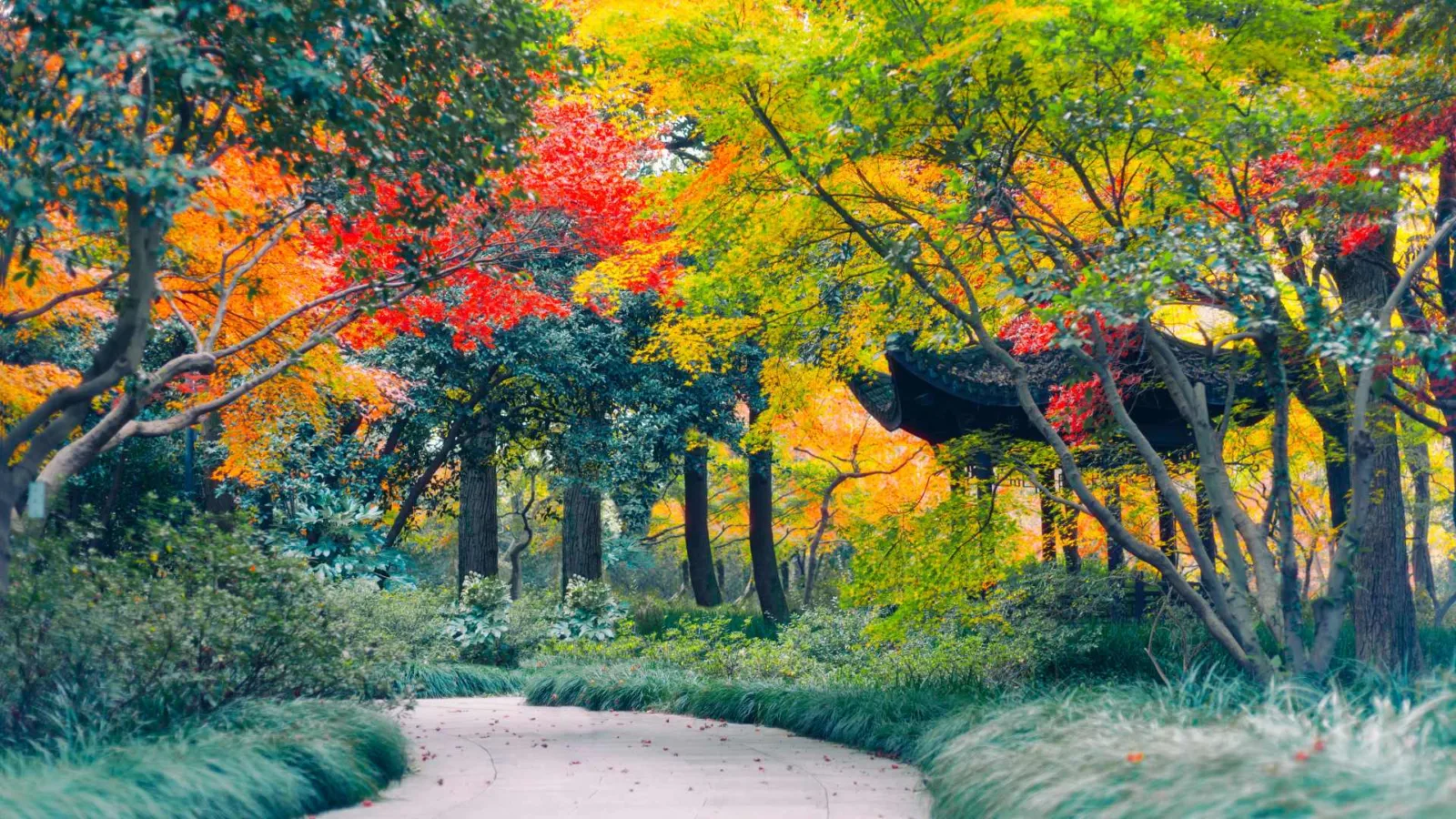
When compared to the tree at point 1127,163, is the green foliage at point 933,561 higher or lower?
lower

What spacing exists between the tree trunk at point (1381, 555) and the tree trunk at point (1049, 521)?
2636 millimetres

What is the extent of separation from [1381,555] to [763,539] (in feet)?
39.0

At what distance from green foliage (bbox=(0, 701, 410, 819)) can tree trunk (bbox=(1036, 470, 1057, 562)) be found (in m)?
6.01

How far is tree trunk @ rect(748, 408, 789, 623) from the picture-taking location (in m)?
20.1

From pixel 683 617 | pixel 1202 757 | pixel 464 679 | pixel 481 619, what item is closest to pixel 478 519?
pixel 481 619

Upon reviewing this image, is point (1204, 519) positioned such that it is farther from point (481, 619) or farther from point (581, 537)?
point (581, 537)

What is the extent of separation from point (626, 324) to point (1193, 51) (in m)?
11.0

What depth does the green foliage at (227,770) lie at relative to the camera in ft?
16.2

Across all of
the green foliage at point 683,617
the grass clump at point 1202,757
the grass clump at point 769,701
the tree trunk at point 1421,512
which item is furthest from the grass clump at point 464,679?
the tree trunk at point 1421,512

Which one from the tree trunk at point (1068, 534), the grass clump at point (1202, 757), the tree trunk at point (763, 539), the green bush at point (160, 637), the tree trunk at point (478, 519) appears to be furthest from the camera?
the tree trunk at point (763, 539)

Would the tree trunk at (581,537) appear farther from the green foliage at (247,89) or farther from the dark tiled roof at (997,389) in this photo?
the green foliage at (247,89)

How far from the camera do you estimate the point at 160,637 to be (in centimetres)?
678

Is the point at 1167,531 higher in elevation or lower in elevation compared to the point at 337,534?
lower

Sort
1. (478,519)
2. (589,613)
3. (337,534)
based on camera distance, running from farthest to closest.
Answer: (478,519), (589,613), (337,534)
